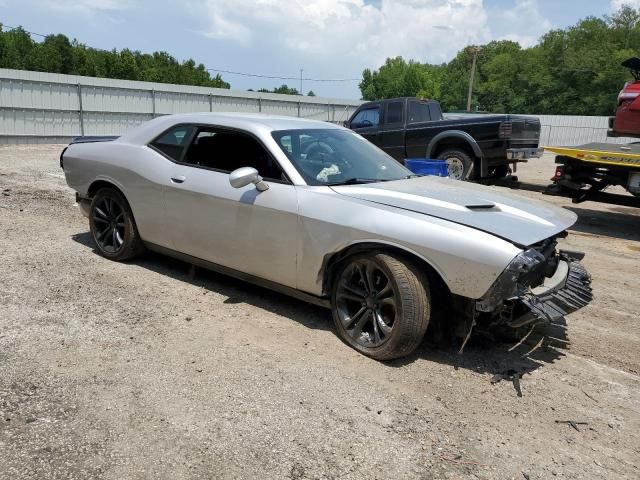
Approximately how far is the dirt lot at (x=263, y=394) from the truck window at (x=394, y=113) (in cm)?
822

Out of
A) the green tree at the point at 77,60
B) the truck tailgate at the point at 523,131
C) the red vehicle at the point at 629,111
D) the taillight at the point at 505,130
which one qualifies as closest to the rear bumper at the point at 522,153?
the truck tailgate at the point at 523,131

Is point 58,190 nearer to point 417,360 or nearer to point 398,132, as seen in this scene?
point 398,132

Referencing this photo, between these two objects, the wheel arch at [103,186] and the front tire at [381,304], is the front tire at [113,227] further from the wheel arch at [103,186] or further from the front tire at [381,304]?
the front tire at [381,304]

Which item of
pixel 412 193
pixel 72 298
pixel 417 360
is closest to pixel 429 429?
pixel 417 360

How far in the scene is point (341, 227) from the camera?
3.79 metres

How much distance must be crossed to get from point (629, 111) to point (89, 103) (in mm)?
16590

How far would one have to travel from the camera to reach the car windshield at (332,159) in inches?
168

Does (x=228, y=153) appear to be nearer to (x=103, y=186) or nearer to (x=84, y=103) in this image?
(x=103, y=186)

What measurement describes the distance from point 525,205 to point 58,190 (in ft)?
27.0

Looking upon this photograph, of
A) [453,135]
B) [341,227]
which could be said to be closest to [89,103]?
[453,135]

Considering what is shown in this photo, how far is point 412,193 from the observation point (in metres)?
4.00

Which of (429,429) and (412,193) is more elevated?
(412,193)

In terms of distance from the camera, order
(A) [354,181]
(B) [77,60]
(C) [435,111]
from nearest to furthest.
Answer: (A) [354,181] → (C) [435,111] → (B) [77,60]

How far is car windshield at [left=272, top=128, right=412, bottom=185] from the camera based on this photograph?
426 centimetres
